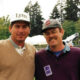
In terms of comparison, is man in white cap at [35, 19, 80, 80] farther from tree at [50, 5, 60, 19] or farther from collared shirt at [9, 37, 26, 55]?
tree at [50, 5, 60, 19]

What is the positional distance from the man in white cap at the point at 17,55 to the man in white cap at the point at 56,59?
0.19 m

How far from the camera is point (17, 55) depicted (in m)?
4.07

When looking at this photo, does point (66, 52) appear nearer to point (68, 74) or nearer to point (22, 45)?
point (68, 74)

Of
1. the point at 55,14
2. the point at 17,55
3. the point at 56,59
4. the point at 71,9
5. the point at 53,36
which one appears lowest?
the point at 55,14

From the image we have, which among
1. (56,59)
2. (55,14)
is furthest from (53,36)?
(55,14)

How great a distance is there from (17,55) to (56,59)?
2.05 feet

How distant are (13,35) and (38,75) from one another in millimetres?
803

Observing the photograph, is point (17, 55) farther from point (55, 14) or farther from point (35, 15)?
point (35, 15)

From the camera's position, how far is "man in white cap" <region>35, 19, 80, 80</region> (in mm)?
4156

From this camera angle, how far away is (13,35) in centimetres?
420

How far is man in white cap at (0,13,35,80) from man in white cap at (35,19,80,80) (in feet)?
0.61

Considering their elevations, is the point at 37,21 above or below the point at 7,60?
below

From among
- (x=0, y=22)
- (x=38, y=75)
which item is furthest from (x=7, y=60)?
(x=0, y=22)

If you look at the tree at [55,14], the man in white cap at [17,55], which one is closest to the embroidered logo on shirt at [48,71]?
the man in white cap at [17,55]
